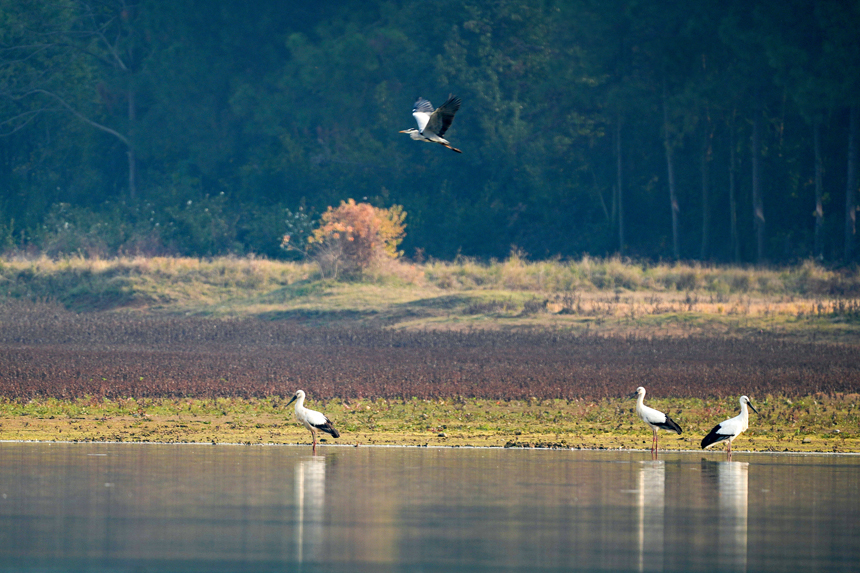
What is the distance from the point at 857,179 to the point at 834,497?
40719mm

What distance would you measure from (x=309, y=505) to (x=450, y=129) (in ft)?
160

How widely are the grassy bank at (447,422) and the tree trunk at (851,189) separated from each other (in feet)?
96.7

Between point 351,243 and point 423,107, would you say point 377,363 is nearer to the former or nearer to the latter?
point 423,107

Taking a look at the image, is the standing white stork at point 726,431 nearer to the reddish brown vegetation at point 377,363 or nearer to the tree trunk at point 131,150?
the reddish brown vegetation at point 377,363

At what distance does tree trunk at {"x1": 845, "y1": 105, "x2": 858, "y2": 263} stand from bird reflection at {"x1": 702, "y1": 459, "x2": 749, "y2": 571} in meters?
36.0

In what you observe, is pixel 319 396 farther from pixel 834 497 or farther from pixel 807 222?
pixel 807 222

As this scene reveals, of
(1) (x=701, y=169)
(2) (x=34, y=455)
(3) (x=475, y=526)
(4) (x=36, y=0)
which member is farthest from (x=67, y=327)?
(4) (x=36, y=0)

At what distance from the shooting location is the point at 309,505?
11.0 m

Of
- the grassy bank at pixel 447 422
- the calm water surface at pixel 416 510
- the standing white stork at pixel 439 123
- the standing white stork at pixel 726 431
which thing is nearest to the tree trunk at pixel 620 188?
the grassy bank at pixel 447 422

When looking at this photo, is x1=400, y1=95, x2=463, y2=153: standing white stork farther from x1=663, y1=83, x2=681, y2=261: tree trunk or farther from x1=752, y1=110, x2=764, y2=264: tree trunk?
x1=663, y1=83, x2=681, y2=261: tree trunk

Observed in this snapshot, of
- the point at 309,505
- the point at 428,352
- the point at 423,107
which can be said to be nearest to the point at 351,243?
the point at 428,352

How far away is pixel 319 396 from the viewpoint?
20.0 meters

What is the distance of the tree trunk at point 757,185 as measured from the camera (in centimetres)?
5044

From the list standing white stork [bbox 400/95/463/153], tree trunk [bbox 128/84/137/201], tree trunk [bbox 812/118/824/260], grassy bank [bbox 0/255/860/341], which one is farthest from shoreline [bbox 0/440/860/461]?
tree trunk [bbox 128/84/137/201]
